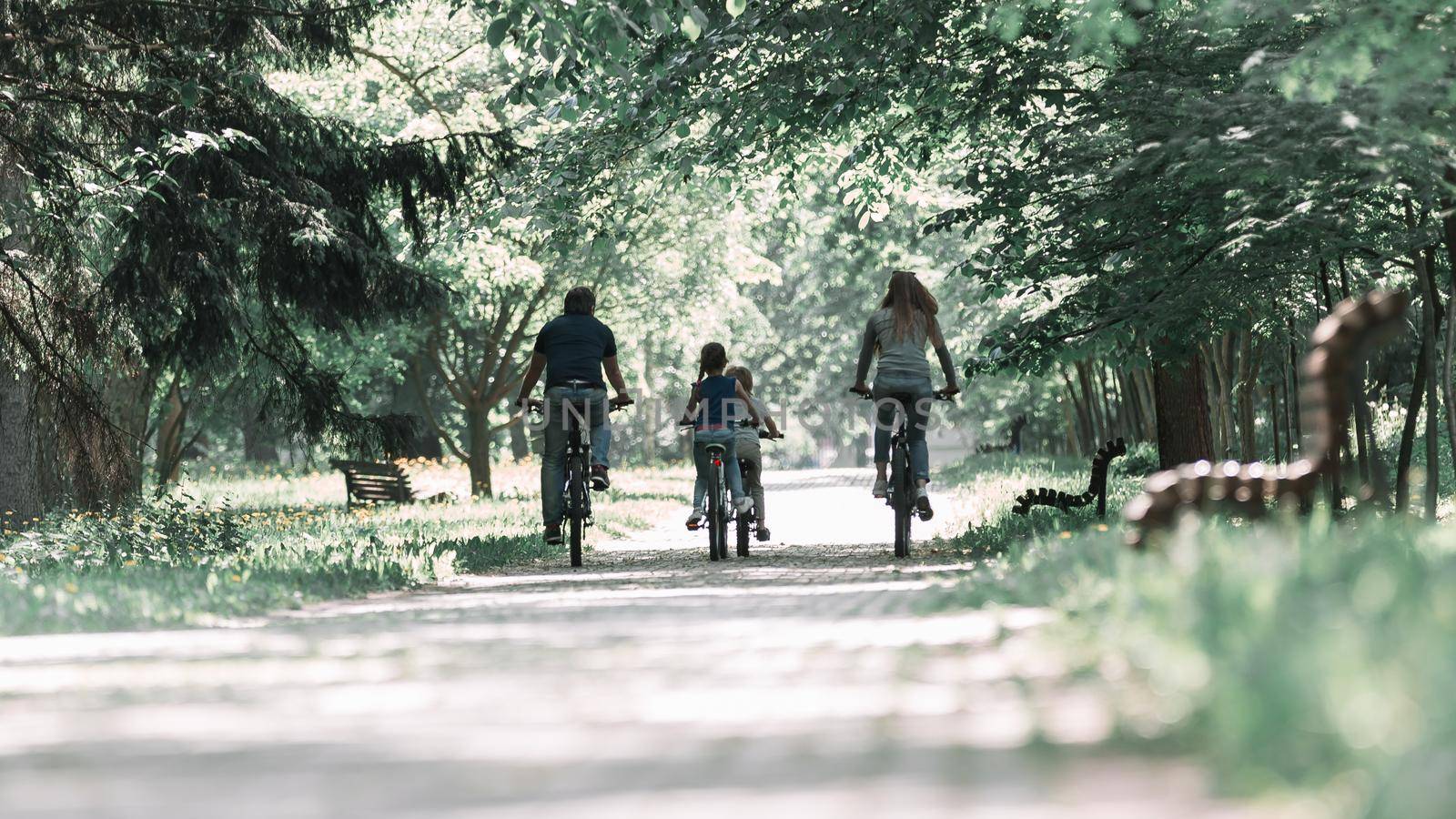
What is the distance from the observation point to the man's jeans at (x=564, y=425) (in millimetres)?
12367

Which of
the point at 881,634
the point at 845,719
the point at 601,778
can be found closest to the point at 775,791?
the point at 601,778

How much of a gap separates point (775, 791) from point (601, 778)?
42cm

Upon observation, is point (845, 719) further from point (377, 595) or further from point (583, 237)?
point (583, 237)

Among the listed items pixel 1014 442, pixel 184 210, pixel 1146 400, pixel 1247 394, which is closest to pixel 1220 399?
pixel 1247 394

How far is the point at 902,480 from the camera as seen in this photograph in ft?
41.4

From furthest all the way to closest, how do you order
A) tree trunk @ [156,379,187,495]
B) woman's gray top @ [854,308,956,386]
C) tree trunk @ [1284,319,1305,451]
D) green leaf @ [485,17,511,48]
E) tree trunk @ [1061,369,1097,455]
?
1. tree trunk @ [1061,369,1097,455]
2. tree trunk @ [156,379,187,495]
3. tree trunk @ [1284,319,1305,451]
4. woman's gray top @ [854,308,956,386]
5. green leaf @ [485,17,511,48]

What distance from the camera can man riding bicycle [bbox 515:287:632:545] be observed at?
1238cm

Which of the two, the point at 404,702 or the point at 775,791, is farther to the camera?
the point at 404,702

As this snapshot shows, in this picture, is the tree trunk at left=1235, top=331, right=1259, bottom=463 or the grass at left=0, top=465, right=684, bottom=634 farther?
the tree trunk at left=1235, top=331, right=1259, bottom=463

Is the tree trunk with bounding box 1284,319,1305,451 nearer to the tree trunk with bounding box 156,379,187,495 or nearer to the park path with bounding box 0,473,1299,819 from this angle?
the park path with bounding box 0,473,1299,819

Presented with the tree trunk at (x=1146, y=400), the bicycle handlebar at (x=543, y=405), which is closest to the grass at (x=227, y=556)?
the bicycle handlebar at (x=543, y=405)

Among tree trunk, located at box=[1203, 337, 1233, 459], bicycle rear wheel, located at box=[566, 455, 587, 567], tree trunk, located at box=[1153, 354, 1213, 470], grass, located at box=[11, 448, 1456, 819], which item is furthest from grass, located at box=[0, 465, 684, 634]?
tree trunk, located at box=[1203, 337, 1233, 459]

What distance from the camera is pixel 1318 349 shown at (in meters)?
7.28

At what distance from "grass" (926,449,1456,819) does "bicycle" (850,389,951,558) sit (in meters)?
5.51
